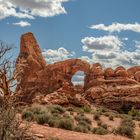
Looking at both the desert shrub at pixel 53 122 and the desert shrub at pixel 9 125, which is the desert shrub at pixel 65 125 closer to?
the desert shrub at pixel 53 122

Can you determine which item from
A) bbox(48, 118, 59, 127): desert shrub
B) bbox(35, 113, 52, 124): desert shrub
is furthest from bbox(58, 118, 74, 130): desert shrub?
bbox(35, 113, 52, 124): desert shrub

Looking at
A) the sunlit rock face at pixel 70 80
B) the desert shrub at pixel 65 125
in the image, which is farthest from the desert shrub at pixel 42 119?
the sunlit rock face at pixel 70 80

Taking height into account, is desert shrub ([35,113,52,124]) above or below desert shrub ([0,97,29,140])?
below

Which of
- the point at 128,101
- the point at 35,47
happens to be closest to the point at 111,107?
the point at 128,101

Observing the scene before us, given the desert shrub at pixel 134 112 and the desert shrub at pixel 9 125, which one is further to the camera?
the desert shrub at pixel 134 112

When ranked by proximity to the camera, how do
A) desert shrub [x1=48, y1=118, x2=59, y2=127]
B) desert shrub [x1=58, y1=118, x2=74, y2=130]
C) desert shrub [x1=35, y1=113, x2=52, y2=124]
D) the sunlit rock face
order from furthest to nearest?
1. the sunlit rock face
2. desert shrub [x1=35, y1=113, x2=52, y2=124]
3. desert shrub [x1=48, y1=118, x2=59, y2=127]
4. desert shrub [x1=58, y1=118, x2=74, y2=130]

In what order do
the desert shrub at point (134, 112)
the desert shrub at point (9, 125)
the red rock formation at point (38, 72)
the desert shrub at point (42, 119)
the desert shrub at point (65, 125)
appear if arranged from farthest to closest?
the red rock formation at point (38, 72) < the desert shrub at point (134, 112) < the desert shrub at point (42, 119) < the desert shrub at point (65, 125) < the desert shrub at point (9, 125)

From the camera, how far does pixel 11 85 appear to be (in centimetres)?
1120

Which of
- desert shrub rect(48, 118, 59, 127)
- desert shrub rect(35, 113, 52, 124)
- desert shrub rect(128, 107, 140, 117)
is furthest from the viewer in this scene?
desert shrub rect(128, 107, 140, 117)

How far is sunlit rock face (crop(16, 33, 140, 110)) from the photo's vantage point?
47156 millimetres

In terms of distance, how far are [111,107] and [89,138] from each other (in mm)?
29326

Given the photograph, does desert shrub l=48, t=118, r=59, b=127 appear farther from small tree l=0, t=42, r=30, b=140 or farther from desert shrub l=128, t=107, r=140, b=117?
desert shrub l=128, t=107, r=140, b=117

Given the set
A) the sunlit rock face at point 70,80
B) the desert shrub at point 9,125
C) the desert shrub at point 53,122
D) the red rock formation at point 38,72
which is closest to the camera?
the desert shrub at point 9,125

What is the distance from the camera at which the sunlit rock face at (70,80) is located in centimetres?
4716
